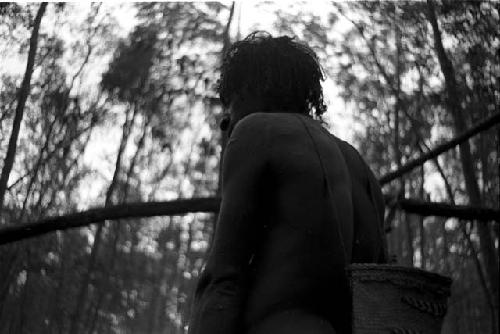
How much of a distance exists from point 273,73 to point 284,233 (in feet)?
1.32

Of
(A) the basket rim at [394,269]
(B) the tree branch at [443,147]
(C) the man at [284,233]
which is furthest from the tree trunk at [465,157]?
(A) the basket rim at [394,269]

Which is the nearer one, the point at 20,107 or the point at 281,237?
the point at 281,237

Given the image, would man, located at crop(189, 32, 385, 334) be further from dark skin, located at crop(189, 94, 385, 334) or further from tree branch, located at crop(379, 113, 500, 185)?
tree branch, located at crop(379, 113, 500, 185)

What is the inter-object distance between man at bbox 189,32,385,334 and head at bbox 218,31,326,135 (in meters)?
0.02

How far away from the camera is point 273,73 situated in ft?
4.74

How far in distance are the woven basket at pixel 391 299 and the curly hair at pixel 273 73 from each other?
568 mm

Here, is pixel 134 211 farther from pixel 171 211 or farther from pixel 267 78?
pixel 267 78

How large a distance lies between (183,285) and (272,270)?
33.1m

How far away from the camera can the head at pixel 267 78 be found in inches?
57.2

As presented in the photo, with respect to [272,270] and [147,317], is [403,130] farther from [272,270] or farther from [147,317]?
[147,317]

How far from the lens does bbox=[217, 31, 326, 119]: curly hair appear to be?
1.45 meters

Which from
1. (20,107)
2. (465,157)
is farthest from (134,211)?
(20,107)

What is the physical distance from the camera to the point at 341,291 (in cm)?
116

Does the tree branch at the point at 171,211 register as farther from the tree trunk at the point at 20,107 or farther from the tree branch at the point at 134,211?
the tree trunk at the point at 20,107
